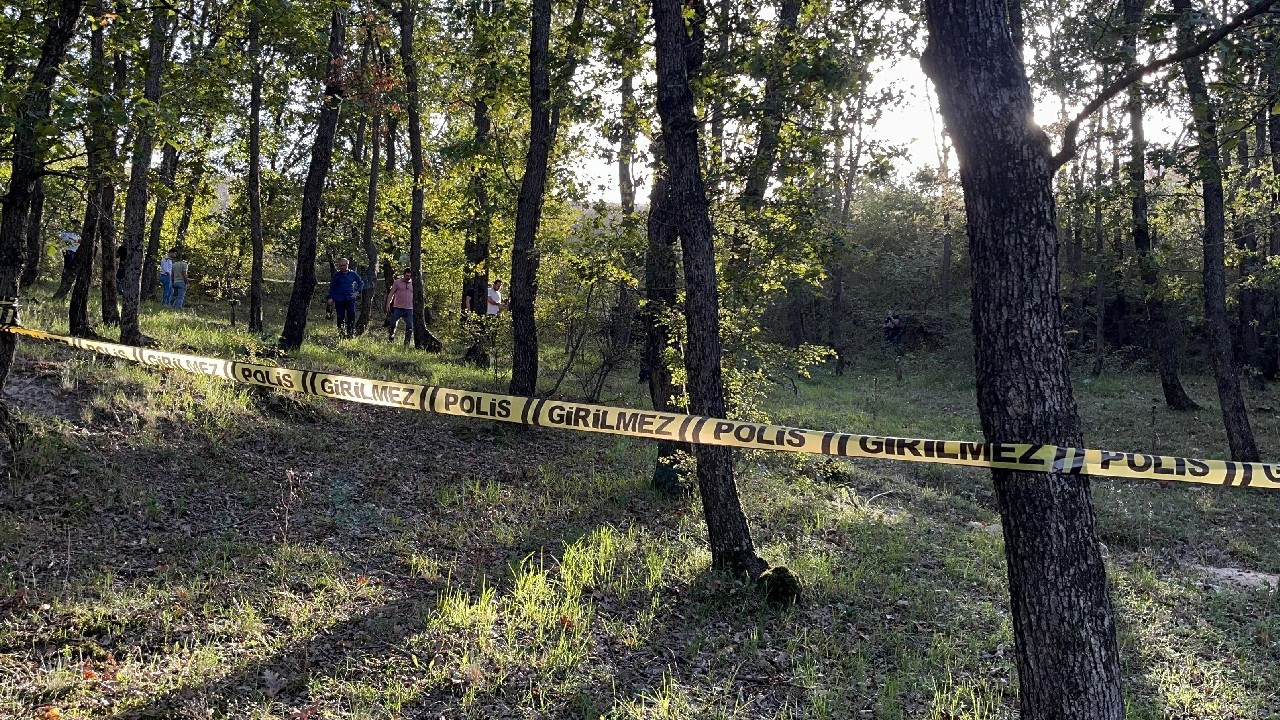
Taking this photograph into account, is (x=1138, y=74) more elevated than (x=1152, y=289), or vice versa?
(x=1152, y=289)

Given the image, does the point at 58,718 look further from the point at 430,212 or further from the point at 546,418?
the point at 430,212

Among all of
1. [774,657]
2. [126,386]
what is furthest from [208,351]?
[774,657]

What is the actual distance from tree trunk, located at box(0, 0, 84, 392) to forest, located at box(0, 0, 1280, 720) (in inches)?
1.2

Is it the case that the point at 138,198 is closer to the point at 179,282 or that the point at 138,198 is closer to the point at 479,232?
the point at 479,232

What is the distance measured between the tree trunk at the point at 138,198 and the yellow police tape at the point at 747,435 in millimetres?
2878

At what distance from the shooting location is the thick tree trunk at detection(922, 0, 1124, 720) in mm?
3133

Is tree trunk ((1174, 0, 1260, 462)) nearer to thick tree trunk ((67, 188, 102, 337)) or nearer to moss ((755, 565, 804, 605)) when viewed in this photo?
moss ((755, 565, 804, 605))

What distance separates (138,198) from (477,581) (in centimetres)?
649

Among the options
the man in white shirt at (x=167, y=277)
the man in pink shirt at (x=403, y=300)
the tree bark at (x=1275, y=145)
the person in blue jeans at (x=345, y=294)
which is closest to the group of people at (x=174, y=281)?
the man in white shirt at (x=167, y=277)

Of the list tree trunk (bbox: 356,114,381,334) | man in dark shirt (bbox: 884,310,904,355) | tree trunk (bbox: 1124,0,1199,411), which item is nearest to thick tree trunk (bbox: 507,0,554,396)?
tree trunk (bbox: 356,114,381,334)

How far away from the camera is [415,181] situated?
53.2ft

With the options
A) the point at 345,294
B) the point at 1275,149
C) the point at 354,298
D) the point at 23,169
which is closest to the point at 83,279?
the point at 23,169

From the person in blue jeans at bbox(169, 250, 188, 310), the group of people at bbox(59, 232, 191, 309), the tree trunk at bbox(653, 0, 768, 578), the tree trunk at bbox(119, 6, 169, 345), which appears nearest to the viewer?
the tree trunk at bbox(653, 0, 768, 578)

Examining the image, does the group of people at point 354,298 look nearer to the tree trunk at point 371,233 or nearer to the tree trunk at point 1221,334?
the tree trunk at point 371,233
